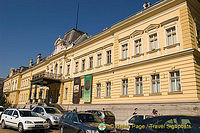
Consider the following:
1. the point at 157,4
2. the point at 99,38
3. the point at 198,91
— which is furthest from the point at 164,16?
the point at 99,38

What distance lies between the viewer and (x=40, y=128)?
10.4 meters

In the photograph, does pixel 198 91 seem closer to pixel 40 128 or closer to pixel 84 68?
pixel 40 128

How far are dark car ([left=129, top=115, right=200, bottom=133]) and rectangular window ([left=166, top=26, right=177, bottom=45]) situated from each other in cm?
1227

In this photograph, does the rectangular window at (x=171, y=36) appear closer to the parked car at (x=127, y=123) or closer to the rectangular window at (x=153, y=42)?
the rectangular window at (x=153, y=42)

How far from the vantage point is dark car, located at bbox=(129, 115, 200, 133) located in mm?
4284

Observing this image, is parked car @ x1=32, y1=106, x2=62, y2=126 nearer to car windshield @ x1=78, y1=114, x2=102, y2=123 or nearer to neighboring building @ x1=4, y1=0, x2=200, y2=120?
car windshield @ x1=78, y1=114, x2=102, y2=123

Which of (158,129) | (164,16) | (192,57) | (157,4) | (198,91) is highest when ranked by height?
(157,4)

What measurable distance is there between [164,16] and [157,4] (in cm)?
166

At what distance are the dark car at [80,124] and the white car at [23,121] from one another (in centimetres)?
199

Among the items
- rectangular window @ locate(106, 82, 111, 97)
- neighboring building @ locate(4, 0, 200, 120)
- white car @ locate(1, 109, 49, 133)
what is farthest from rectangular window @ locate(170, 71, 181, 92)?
white car @ locate(1, 109, 49, 133)

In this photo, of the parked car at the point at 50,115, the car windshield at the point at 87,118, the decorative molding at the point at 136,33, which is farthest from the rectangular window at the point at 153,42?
the parked car at the point at 50,115

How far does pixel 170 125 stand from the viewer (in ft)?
15.5

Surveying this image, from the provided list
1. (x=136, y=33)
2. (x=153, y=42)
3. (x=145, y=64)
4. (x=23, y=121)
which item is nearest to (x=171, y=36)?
(x=153, y=42)

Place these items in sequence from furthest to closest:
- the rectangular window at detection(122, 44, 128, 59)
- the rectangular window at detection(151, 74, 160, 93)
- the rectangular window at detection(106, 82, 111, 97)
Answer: the rectangular window at detection(106, 82, 111, 97)
the rectangular window at detection(122, 44, 128, 59)
the rectangular window at detection(151, 74, 160, 93)
